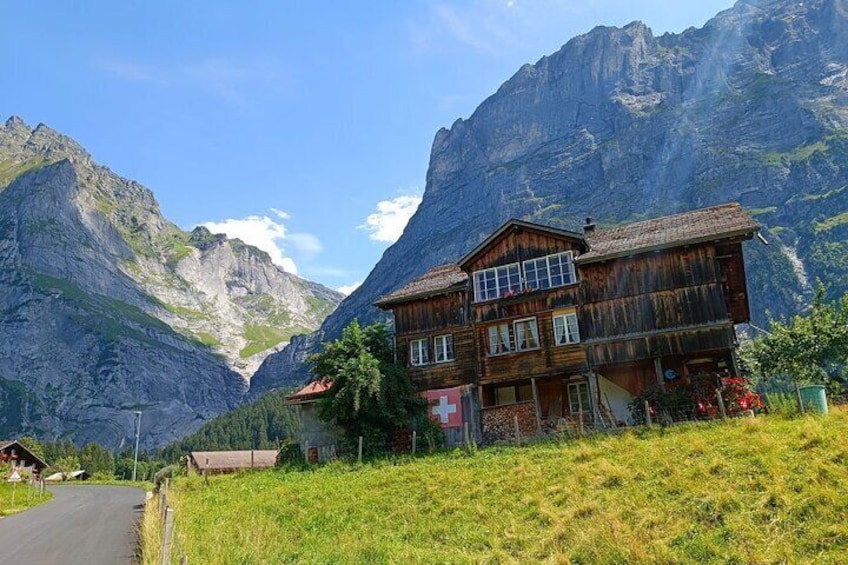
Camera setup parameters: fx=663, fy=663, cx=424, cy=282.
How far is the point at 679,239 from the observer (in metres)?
30.3

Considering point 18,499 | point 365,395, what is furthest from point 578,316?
point 18,499

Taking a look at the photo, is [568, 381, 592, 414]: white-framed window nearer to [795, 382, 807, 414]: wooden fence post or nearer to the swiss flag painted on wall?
the swiss flag painted on wall

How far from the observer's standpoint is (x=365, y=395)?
1326 inches

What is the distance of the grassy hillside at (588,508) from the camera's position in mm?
12844

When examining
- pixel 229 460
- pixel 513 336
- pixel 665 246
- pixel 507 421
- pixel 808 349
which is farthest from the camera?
pixel 229 460

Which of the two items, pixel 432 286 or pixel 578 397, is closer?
pixel 578 397

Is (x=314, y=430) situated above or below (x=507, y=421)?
above

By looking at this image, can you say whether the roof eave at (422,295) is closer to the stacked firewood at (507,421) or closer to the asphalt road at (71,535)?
the stacked firewood at (507,421)

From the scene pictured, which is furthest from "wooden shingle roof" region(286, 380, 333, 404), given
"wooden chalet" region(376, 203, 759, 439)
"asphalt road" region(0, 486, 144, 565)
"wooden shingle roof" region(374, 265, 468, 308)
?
"asphalt road" region(0, 486, 144, 565)

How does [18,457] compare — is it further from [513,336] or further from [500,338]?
[513,336]

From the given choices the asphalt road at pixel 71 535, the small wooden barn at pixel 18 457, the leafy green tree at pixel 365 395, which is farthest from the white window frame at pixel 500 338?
the small wooden barn at pixel 18 457

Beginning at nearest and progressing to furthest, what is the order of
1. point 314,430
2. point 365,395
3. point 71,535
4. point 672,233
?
point 71,535, point 672,233, point 365,395, point 314,430

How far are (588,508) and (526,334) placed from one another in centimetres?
1852

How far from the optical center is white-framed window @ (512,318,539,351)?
3375cm
